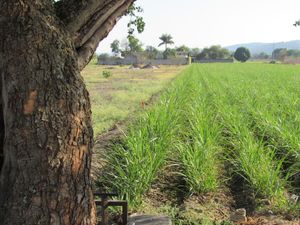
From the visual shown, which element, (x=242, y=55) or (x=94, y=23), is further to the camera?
(x=242, y=55)

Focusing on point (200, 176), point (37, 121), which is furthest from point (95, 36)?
point (200, 176)

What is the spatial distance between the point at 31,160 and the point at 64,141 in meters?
0.20

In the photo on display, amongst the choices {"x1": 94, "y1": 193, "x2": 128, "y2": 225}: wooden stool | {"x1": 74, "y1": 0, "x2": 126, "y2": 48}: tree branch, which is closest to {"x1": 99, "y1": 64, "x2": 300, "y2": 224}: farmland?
{"x1": 94, "y1": 193, "x2": 128, "y2": 225}: wooden stool

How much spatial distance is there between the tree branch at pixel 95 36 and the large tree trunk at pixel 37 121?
0.31 m

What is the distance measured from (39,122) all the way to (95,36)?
715mm

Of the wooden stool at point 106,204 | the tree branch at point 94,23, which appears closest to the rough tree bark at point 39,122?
the tree branch at point 94,23

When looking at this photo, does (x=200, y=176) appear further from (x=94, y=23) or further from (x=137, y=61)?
(x=137, y=61)

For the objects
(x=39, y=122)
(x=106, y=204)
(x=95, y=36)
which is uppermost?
(x=95, y=36)

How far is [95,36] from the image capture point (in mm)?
2789

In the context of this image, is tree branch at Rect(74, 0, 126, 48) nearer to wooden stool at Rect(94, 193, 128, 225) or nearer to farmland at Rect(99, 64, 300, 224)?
wooden stool at Rect(94, 193, 128, 225)

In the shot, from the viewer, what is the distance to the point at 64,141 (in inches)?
94.7

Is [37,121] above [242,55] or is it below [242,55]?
above

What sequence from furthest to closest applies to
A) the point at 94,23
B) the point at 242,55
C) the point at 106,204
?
the point at 242,55
the point at 106,204
the point at 94,23

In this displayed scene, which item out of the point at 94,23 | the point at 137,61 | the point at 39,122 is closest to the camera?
the point at 39,122
